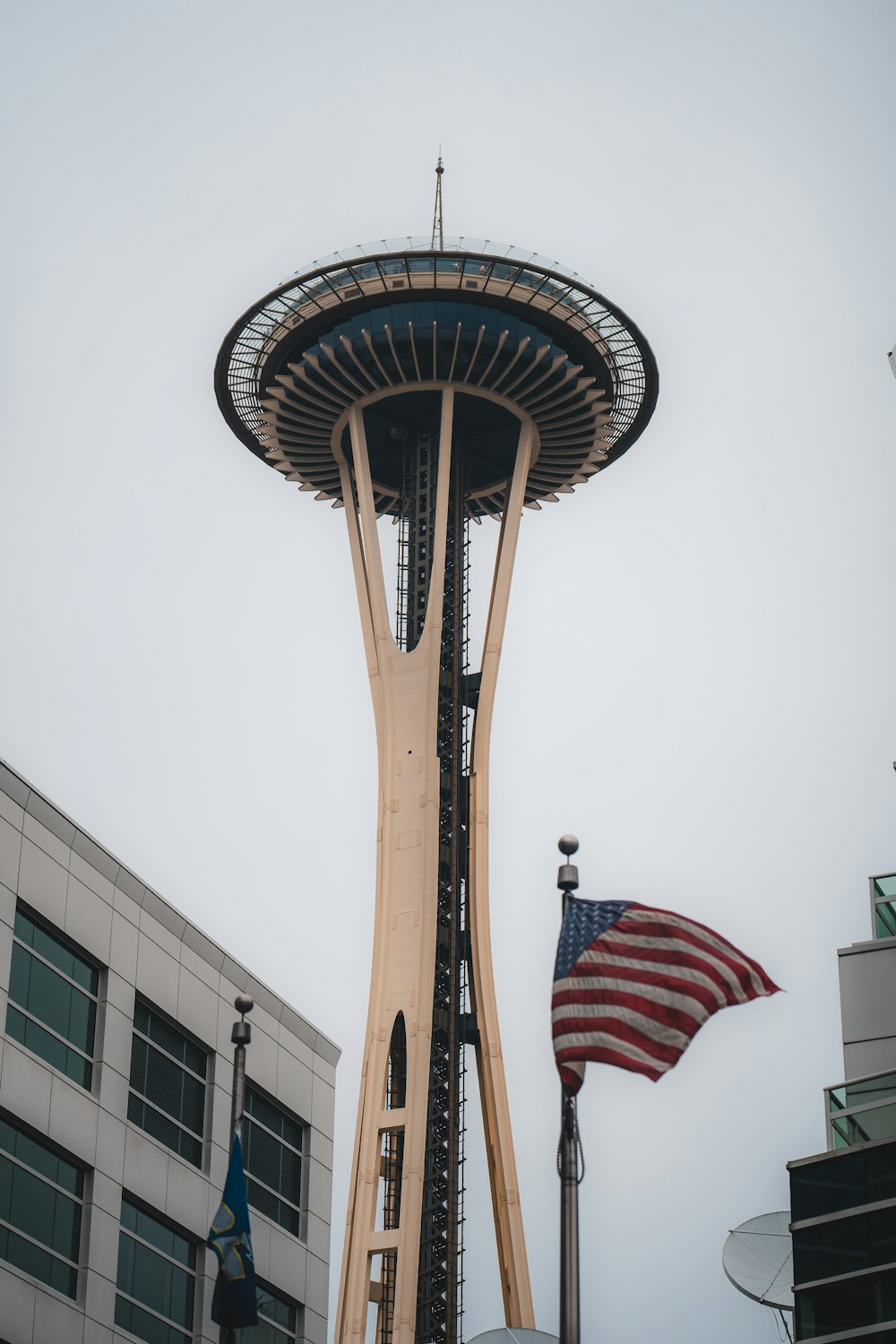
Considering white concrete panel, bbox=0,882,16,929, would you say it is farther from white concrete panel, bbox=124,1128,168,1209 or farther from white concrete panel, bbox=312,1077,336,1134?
white concrete panel, bbox=312,1077,336,1134

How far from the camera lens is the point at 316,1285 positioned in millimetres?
49719

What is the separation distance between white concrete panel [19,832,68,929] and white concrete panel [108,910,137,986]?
6.58ft

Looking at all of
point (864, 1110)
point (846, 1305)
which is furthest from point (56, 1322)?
point (864, 1110)

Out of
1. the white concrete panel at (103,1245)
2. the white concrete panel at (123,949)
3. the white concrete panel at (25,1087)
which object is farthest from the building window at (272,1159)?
the white concrete panel at (25,1087)

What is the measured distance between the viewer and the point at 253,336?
6900 centimetres

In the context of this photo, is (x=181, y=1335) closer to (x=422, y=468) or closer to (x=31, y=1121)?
(x=31, y=1121)

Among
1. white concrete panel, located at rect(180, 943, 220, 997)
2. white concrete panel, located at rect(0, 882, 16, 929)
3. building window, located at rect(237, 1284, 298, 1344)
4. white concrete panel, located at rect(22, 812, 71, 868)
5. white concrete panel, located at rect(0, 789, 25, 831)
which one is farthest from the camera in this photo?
building window, located at rect(237, 1284, 298, 1344)

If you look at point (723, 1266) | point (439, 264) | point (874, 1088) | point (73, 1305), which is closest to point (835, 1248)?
point (874, 1088)

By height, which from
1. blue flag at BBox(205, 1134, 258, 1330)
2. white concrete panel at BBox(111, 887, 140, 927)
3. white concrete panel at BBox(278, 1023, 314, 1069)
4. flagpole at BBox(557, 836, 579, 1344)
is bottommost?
flagpole at BBox(557, 836, 579, 1344)

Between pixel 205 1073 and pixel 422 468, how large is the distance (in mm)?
30013

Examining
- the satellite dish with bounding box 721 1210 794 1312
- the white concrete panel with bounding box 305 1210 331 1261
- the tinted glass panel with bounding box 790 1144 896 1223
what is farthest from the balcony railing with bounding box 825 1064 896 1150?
the white concrete panel with bounding box 305 1210 331 1261

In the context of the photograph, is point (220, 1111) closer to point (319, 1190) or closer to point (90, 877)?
point (319, 1190)

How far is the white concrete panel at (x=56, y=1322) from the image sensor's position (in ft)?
→ 123

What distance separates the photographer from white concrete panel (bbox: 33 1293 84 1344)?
3744 cm
